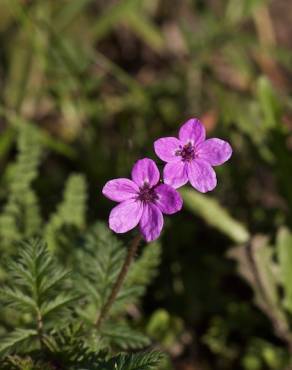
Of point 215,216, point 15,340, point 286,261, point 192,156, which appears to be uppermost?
point 215,216

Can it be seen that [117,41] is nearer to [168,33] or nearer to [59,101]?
[168,33]

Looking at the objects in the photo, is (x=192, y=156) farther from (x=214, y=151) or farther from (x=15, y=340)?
(x=15, y=340)

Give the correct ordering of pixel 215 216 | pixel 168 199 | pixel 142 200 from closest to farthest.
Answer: pixel 168 199 → pixel 142 200 → pixel 215 216

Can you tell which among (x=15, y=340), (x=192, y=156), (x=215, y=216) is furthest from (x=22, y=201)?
(x=192, y=156)

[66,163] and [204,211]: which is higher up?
[66,163]

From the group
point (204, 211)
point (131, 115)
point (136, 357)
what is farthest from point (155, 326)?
point (131, 115)

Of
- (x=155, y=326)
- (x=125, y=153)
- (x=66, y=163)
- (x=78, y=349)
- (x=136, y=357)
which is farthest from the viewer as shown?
(x=66, y=163)
